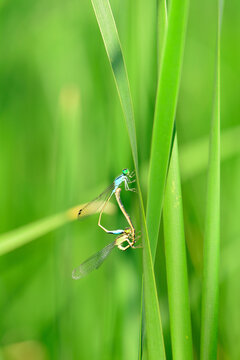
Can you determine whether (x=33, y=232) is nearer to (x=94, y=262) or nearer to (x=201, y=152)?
(x=94, y=262)

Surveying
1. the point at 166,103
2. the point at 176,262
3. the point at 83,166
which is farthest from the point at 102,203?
the point at 166,103

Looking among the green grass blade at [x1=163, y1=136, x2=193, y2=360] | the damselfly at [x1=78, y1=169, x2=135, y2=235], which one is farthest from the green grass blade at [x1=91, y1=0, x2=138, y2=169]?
the damselfly at [x1=78, y1=169, x2=135, y2=235]

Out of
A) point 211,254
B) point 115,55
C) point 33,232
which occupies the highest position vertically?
point 115,55

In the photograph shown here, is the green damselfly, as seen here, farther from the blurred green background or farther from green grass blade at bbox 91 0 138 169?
green grass blade at bbox 91 0 138 169

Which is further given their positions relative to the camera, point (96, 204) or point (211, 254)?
point (96, 204)

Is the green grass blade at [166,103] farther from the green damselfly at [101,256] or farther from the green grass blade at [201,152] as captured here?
the green grass blade at [201,152]

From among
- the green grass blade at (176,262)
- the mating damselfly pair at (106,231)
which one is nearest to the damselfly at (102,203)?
the mating damselfly pair at (106,231)
